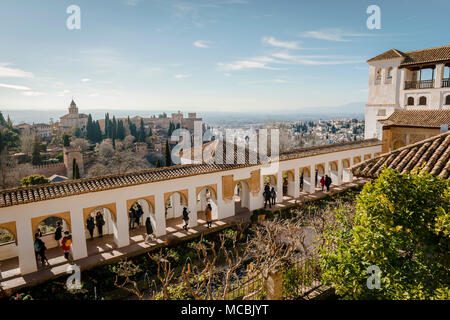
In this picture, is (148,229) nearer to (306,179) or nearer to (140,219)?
(140,219)

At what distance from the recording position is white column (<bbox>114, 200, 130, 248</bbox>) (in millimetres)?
11516

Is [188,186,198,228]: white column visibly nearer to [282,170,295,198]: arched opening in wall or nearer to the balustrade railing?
[282,170,295,198]: arched opening in wall

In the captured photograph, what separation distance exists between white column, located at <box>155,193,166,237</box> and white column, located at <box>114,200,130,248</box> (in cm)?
122

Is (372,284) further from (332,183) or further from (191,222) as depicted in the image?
(332,183)

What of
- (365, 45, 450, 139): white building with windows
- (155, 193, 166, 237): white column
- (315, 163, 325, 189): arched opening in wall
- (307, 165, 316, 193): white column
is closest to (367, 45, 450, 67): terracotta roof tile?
(365, 45, 450, 139): white building with windows

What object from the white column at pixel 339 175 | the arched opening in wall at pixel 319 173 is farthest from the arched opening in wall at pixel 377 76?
the arched opening in wall at pixel 319 173

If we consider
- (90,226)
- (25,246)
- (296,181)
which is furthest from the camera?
(296,181)

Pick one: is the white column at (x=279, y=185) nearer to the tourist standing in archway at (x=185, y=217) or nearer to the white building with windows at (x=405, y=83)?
Result: the tourist standing in archway at (x=185, y=217)

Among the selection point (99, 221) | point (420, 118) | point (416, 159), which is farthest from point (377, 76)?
point (99, 221)

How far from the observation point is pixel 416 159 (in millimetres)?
6352

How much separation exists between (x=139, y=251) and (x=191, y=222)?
283cm

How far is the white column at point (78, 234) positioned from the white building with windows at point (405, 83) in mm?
Answer: 21157

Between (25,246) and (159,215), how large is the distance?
4.65 meters
